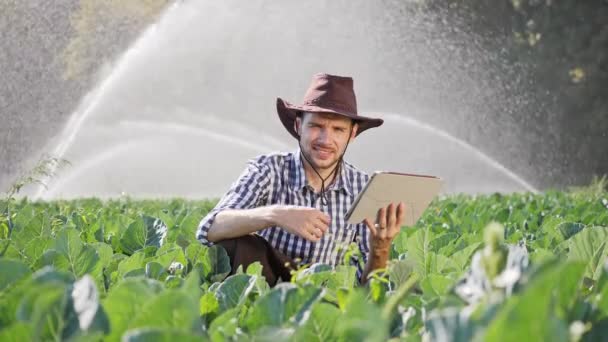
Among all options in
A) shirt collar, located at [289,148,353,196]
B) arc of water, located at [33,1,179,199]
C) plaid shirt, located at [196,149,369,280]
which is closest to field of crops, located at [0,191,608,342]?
plaid shirt, located at [196,149,369,280]

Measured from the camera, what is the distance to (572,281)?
4.31 ft

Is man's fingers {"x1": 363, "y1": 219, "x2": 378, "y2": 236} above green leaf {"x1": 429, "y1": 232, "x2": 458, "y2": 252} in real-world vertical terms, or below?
above

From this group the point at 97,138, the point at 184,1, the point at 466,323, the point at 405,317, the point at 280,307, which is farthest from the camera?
the point at 184,1

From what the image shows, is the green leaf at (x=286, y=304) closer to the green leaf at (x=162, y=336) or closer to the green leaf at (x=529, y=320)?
the green leaf at (x=162, y=336)

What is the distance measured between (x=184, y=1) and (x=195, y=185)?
139 inches

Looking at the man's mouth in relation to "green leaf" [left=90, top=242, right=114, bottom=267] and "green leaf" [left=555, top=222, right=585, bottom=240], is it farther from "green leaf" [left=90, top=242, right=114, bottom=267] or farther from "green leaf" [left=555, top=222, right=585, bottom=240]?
"green leaf" [left=90, top=242, right=114, bottom=267]

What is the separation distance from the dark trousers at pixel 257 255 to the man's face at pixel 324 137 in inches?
16.3

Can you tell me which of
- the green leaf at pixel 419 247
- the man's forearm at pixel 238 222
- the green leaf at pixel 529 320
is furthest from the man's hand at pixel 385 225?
the green leaf at pixel 529 320

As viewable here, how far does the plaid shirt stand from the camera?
148 inches

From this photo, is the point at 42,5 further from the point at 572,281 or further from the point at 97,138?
the point at 572,281

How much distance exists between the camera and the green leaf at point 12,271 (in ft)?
5.74

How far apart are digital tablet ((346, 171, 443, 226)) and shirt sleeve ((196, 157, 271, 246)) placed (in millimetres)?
622

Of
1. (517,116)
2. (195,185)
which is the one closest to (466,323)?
(195,185)

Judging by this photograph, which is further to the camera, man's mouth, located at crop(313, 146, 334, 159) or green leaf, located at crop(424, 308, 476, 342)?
man's mouth, located at crop(313, 146, 334, 159)
